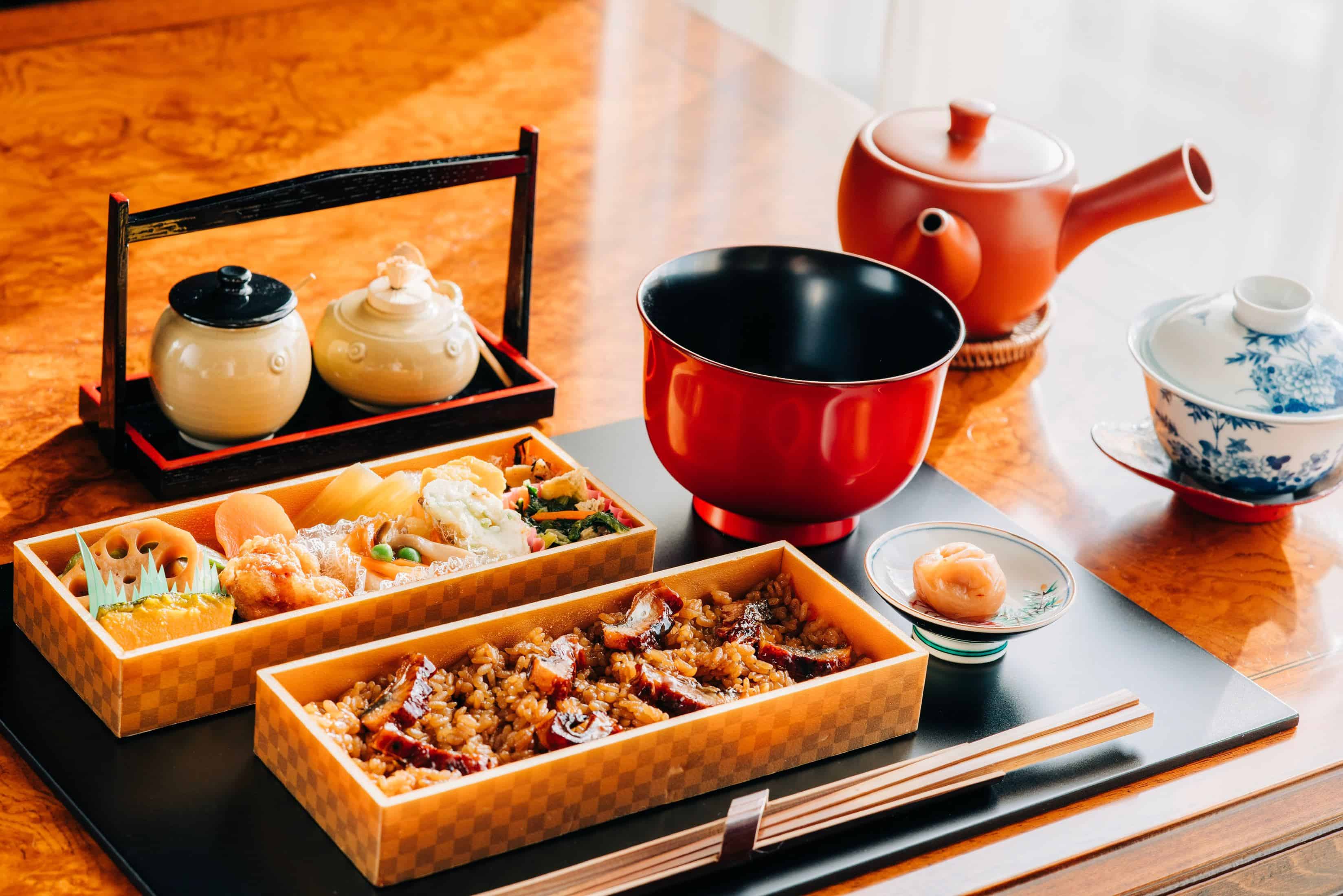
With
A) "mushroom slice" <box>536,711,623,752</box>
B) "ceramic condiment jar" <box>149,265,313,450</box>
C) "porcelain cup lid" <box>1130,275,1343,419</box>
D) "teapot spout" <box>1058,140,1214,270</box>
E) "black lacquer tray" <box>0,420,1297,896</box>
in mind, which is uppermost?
"teapot spout" <box>1058,140,1214,270</box>

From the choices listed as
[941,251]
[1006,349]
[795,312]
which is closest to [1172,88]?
[1006,349]

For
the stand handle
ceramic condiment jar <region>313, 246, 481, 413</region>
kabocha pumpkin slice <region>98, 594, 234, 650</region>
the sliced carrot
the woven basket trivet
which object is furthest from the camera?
the woven basket trivet

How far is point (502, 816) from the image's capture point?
2.61 ft

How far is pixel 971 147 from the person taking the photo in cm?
141

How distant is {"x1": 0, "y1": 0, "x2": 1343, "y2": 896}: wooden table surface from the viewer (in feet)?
3.08

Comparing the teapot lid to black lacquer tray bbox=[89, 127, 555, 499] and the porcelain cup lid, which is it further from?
black lacquer tray bbox=[89, 127, 555, 499]

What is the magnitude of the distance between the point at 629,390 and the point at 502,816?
25.4 inches

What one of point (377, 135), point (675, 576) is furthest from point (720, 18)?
point (675, 576)

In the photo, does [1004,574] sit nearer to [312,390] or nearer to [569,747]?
[569,747]

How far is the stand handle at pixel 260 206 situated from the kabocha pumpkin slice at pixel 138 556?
217mm

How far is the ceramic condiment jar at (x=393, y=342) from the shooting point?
1.21 m

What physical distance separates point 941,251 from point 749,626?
1.69 feet

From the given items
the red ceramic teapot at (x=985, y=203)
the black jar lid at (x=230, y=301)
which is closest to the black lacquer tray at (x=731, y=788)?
the black jar lid at (x=230, y=301)

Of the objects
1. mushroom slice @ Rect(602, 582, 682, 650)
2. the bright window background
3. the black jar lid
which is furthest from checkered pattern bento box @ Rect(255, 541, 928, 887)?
the bright window background
